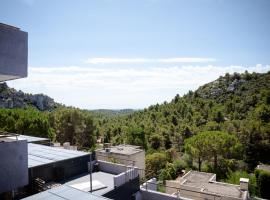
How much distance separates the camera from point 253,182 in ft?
97.7

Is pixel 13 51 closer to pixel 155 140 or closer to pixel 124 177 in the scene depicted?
pixel 124 177

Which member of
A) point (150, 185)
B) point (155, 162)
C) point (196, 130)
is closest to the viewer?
point (150, 185)

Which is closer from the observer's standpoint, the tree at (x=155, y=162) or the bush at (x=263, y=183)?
the bush at (x=263, y=183)

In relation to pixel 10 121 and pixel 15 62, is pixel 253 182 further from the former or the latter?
pixel 10 121

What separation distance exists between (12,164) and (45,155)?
694 centimetres

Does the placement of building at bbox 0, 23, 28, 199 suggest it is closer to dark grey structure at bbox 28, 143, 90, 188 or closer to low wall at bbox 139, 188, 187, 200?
dark grey structure at bbox 28, 143, 90, 188

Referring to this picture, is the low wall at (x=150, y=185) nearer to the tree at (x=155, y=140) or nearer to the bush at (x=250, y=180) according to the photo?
the bush at (x=250, y=180)

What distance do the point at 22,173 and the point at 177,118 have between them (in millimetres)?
56282

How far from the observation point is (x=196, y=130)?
2004 inches

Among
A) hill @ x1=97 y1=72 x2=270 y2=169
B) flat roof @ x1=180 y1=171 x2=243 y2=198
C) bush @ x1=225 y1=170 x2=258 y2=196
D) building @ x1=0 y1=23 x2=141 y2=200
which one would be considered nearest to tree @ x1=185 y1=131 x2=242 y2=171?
bush @ x1=225 y1=170 x2=258 y2=196

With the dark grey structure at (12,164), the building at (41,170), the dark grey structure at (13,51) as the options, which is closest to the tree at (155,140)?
the building at (41,170)

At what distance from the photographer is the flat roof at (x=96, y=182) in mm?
12756

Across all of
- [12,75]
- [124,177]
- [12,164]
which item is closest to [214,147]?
[124,177]

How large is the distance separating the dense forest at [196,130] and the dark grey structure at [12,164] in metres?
12.8
